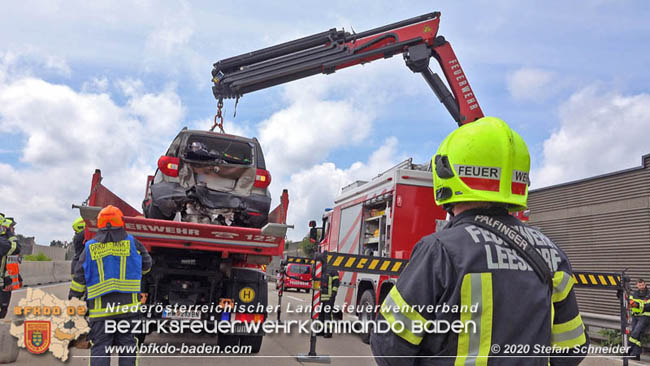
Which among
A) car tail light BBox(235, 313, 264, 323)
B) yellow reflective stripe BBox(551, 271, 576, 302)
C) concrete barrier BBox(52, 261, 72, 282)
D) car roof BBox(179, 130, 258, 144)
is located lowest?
concrete barrier BBox(52, 261, 72, 282)

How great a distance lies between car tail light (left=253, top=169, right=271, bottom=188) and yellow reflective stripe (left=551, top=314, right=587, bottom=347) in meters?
6.55

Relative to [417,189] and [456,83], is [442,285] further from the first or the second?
[456,83]

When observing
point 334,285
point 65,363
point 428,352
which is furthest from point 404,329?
point 334,285

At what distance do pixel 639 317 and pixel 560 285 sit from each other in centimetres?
1095

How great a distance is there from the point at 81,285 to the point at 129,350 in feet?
2.66

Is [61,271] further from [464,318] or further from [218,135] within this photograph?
[464,318]

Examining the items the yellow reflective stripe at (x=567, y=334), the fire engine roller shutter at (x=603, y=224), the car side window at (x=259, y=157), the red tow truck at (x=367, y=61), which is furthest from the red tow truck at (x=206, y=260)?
the fire engine roller shutter at (x=603, y=224)

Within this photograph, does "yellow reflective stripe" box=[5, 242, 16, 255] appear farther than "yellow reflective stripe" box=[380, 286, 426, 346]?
Yes

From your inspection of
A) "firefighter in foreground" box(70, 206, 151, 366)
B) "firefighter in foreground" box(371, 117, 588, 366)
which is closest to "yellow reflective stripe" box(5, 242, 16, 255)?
"firefighter in foreground" box(70, 206, 151, 366)

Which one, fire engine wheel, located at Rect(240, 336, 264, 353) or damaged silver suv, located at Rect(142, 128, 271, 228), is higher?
damaged silver suv, located at Rect(142, 128, 271, 228)

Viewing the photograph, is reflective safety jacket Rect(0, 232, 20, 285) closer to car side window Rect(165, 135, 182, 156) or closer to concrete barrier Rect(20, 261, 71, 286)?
car side window Rect(165, 135, 182, 156)

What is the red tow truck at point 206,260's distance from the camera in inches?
279

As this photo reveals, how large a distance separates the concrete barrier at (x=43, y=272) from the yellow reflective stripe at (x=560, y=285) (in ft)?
70.8

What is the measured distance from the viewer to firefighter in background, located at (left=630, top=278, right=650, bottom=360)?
35.9ft
